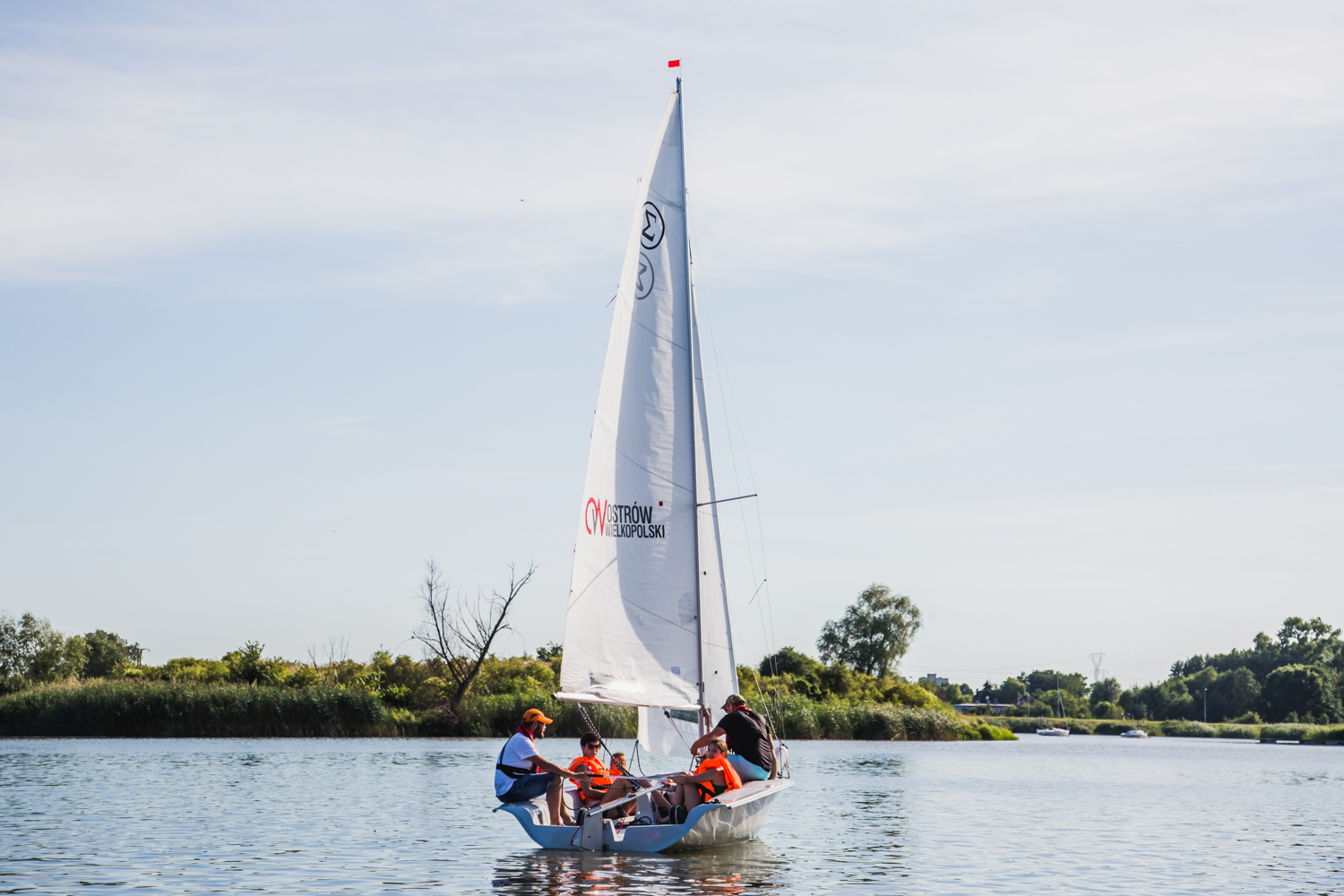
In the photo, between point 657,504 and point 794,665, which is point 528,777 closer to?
point 657,504

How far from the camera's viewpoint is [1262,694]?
119 metres

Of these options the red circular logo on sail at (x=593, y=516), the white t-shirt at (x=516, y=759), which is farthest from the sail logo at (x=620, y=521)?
the white t-shirt at (x=516, y=759)

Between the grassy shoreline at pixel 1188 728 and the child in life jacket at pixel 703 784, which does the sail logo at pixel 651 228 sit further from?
the grassy shoreline at pixel 1188 728

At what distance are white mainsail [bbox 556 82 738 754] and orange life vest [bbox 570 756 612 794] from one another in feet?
3.12

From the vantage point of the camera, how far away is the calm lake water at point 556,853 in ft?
51.4

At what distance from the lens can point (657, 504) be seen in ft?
60.5

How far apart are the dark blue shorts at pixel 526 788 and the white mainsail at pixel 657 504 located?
1.65 m

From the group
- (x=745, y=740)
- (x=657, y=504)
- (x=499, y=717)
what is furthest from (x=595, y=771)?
(x=499, y=717)

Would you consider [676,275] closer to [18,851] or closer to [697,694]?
[697,694]

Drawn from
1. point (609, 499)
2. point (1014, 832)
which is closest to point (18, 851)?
point (609, 499)

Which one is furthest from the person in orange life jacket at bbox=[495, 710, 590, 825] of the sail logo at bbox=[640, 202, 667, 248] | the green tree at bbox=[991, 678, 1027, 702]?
the green tree at bbox=[991, 678, 1027, 702]

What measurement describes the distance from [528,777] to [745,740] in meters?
3.17

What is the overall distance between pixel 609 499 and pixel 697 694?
3.16 meters

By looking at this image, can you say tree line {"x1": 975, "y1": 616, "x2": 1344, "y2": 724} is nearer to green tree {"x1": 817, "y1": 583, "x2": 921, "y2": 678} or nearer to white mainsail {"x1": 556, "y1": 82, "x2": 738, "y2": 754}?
green tree {"x1": 817, "y1": 583, "x2": 921, "y2": 678}
